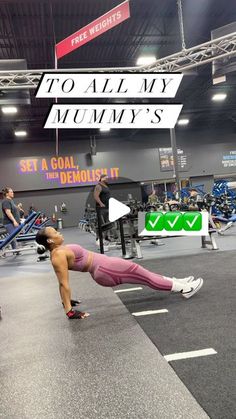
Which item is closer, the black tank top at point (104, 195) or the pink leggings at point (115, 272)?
the pink leggings at point (115, 272)

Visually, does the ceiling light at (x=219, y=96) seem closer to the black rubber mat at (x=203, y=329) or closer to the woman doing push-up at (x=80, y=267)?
the black rubber mat at (x=203, y=329)

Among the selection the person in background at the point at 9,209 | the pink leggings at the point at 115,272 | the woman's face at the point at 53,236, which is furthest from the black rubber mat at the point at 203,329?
the person in background at the point at 9,209

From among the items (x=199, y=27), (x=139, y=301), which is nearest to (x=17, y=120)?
(x=199, y=27)

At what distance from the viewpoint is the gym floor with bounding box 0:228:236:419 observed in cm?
144

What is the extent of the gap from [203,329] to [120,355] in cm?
61

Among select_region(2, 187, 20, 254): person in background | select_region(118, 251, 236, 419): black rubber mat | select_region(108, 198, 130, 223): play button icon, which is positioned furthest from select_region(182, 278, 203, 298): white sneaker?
select_region(2, 187, 20, 254): person in background

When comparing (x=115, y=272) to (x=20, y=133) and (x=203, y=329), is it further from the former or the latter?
(x=20, y=133)

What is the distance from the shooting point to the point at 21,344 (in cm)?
224

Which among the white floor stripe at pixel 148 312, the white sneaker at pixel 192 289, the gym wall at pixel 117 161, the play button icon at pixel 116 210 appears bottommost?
the white floor stripe at pixel 148 312

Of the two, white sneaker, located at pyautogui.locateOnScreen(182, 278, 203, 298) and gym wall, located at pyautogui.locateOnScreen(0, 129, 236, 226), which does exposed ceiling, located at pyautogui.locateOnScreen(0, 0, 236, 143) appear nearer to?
white sneaker, located at pyautogui.locateOnScreen(182, 278, 203, 298)

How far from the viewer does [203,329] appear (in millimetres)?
2156

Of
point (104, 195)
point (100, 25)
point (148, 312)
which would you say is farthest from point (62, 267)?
point (104, 195)

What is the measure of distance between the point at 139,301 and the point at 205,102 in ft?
35.6

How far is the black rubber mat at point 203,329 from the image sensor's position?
147 centimetres
